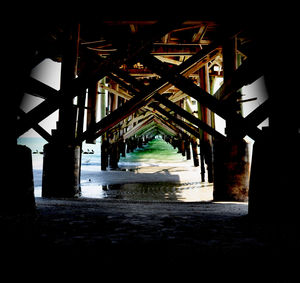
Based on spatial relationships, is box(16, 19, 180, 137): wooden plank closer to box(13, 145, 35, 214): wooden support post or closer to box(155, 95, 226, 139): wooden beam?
box(155, 95, 226, 139): wooden beam

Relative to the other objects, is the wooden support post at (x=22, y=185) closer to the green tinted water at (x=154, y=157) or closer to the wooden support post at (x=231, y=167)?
the wooden support post at (x=231, y=167)

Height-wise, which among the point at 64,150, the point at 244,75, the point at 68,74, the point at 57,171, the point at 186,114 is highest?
the point at 68,74

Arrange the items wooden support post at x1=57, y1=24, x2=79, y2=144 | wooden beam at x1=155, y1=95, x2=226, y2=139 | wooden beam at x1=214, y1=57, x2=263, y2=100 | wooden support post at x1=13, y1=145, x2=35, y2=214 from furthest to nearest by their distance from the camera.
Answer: wooden beam at x1=155, y1=95, x2=226, y2=139 → wooden support post at x1=57, y1=24, x2=79, y2=144 → wooden beam at x1=214, y1=57, x2=263, y2=100 → wooden support post at x1=13, y1=145, x2=35, y2=214

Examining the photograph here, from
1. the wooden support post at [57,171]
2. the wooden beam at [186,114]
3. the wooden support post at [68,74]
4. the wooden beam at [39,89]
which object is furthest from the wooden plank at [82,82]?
the wooden beam at [186,114]

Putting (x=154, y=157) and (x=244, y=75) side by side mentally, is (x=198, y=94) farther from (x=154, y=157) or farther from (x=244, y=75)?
(x=154, y=157)

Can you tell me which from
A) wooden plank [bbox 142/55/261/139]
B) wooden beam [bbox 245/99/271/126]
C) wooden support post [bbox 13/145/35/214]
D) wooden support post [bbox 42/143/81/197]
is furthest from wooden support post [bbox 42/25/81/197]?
wooden beam [bbox 245/99/271/126]

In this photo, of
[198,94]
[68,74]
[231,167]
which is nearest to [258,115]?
[198,94]

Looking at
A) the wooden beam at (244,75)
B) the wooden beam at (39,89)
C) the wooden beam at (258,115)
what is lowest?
the wooden beam at (258,115)

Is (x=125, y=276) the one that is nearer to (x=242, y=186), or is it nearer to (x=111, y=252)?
(x=111, y=252)

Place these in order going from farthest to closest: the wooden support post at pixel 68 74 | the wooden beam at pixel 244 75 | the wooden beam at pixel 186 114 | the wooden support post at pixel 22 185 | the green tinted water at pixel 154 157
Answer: the green tinted water at pixel 154 157 < the wooden beam at pixel 186 114 < the wooden support post at pixel 68 74 < the wooden beam at pixel 244 75 < the wooden support post at pixel 22 185

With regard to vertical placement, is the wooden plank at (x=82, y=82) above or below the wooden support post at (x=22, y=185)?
above

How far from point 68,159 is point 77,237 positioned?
2547 mm

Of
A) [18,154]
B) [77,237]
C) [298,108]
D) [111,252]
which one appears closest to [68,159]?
[18,154]

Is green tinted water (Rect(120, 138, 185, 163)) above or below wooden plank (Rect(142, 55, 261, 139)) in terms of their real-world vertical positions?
below
